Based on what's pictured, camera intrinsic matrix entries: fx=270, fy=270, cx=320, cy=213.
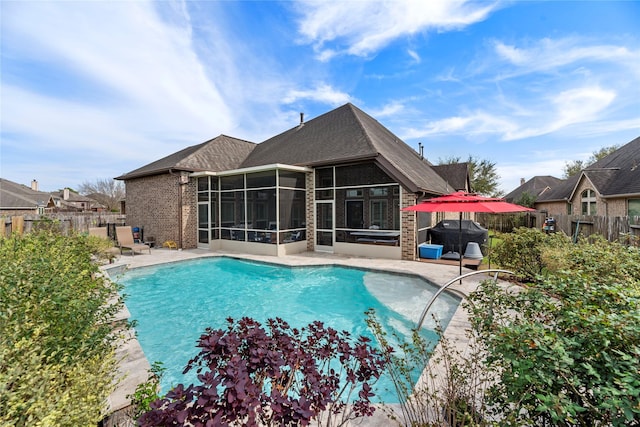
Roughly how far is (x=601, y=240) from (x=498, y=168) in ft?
111

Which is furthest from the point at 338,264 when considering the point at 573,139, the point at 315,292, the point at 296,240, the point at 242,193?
the point at 573,139

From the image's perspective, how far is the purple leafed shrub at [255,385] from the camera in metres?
1.51

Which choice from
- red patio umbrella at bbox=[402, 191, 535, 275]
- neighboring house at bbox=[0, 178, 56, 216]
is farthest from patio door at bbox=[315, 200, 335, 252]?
neighboring house at bbox=[0, 178, 56, 216]

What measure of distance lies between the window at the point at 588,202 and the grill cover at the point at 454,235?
12360 millimetres

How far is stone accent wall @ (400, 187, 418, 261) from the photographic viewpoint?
1096 cm

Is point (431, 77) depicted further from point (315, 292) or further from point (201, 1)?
point (315, 292)

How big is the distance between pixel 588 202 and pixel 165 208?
2755cm

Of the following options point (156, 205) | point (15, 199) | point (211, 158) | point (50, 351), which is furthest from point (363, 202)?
point (15, 199)

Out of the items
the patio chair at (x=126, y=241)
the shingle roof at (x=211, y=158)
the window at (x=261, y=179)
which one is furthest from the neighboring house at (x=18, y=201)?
the window at (x=261, y=179)

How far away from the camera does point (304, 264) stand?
1050cm

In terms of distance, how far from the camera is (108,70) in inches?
380

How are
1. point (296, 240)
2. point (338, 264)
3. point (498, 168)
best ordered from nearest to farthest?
point (338, 264) → point (296, 240) → point (498, 168)

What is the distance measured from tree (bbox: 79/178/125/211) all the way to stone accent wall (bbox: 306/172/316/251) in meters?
44.0

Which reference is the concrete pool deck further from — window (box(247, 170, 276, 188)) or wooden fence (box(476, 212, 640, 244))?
wooden fence (box(476, 212, 640, 244))
